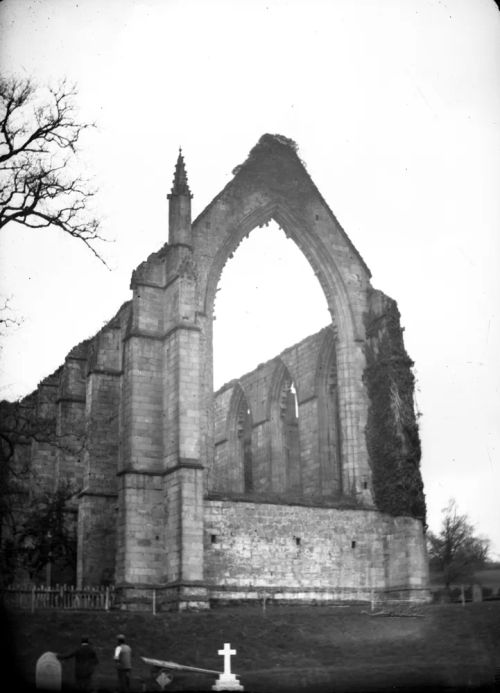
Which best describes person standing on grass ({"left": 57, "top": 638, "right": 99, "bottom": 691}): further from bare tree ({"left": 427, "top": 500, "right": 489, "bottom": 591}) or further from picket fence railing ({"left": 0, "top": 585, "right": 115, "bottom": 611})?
bare tree ({"left": 427, "top": 500, "right": 489, "bottom": 591})

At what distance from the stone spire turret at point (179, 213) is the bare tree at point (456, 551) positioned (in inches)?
1166

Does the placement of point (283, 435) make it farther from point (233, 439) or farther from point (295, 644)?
point (295, 644)

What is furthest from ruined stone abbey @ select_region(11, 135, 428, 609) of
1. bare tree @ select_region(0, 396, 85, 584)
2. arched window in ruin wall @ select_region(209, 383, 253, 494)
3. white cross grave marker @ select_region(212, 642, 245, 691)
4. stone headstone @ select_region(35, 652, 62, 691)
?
stone headstone @ select_region(35, 652, 62, 691)

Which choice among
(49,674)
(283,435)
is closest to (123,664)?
(49,674)

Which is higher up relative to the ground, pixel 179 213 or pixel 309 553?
pixel 179 213

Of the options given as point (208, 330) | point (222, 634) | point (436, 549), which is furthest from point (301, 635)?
point (436, 549)

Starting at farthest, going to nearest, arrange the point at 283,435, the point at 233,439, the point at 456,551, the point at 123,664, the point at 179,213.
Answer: the point at 456,551 < the point at 233,439 < the point at 283,435 < the point at 179,213 < the point at 123,664

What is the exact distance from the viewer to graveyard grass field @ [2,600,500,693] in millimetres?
16922

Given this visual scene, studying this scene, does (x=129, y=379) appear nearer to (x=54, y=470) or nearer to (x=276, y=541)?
(x=276, y=541)

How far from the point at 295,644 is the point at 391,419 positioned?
1013 cm

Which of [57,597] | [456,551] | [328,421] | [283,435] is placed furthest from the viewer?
[456,551]

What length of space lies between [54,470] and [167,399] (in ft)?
32.1

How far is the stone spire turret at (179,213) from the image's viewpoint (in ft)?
93.2

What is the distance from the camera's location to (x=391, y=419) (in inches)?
1174
